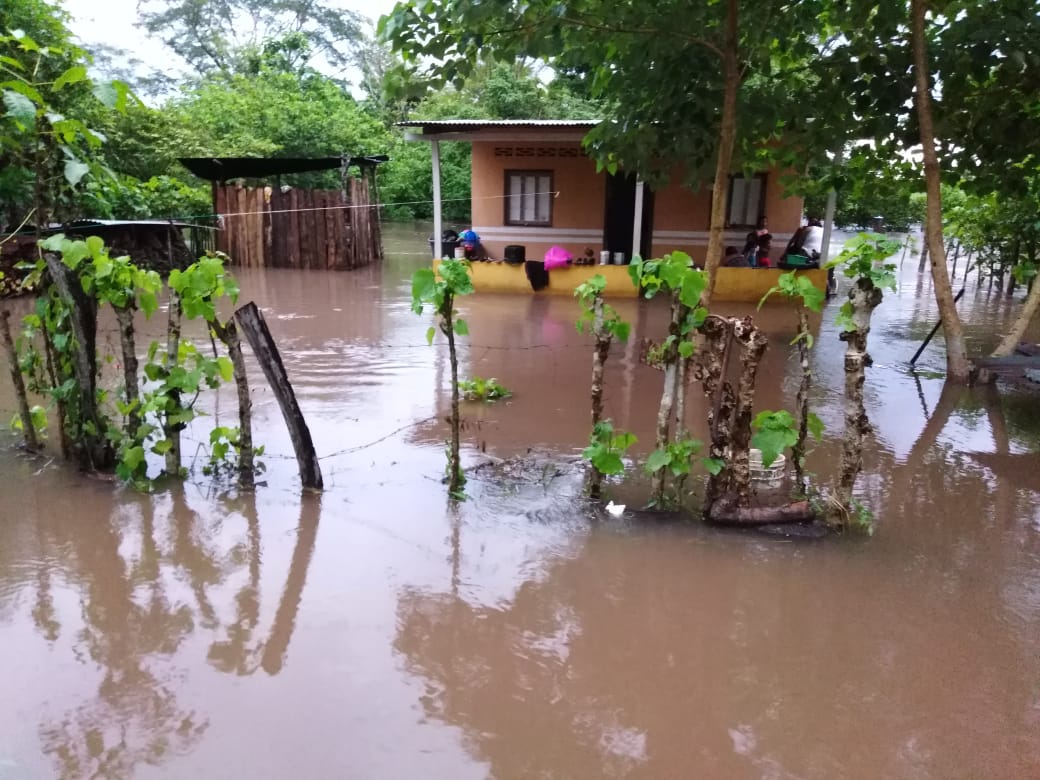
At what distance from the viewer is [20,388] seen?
16.6ft

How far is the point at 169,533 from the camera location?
14.4 ft

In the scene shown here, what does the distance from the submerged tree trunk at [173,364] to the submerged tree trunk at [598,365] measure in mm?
2384

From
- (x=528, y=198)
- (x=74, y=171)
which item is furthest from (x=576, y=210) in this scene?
(x=74, y=171)

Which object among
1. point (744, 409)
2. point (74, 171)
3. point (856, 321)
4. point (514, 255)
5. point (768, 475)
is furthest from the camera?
point (514, 255)

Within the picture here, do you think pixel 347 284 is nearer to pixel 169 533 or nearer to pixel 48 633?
pixel 169 533

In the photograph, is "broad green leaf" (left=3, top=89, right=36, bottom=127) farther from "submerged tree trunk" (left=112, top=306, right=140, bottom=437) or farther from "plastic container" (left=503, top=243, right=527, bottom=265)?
"plastic container" (left=503, top=243, right=527, bottom=265)

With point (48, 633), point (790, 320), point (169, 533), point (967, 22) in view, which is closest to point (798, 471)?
point (169, 533)

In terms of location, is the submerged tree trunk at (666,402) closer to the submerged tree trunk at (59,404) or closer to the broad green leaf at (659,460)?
the broad green leaf at (659,460)

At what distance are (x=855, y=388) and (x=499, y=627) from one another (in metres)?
2.25

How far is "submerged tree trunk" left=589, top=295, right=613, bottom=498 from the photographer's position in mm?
4445

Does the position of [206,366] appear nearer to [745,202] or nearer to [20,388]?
[20,388]

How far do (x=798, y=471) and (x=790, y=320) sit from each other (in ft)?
24.9

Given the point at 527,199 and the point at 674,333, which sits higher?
the point at 527,199

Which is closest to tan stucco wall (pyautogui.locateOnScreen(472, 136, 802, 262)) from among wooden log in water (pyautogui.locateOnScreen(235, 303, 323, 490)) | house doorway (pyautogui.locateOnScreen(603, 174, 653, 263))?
house doorway (pyautogui.locateOnScreen(603, 174, 653, 263))
